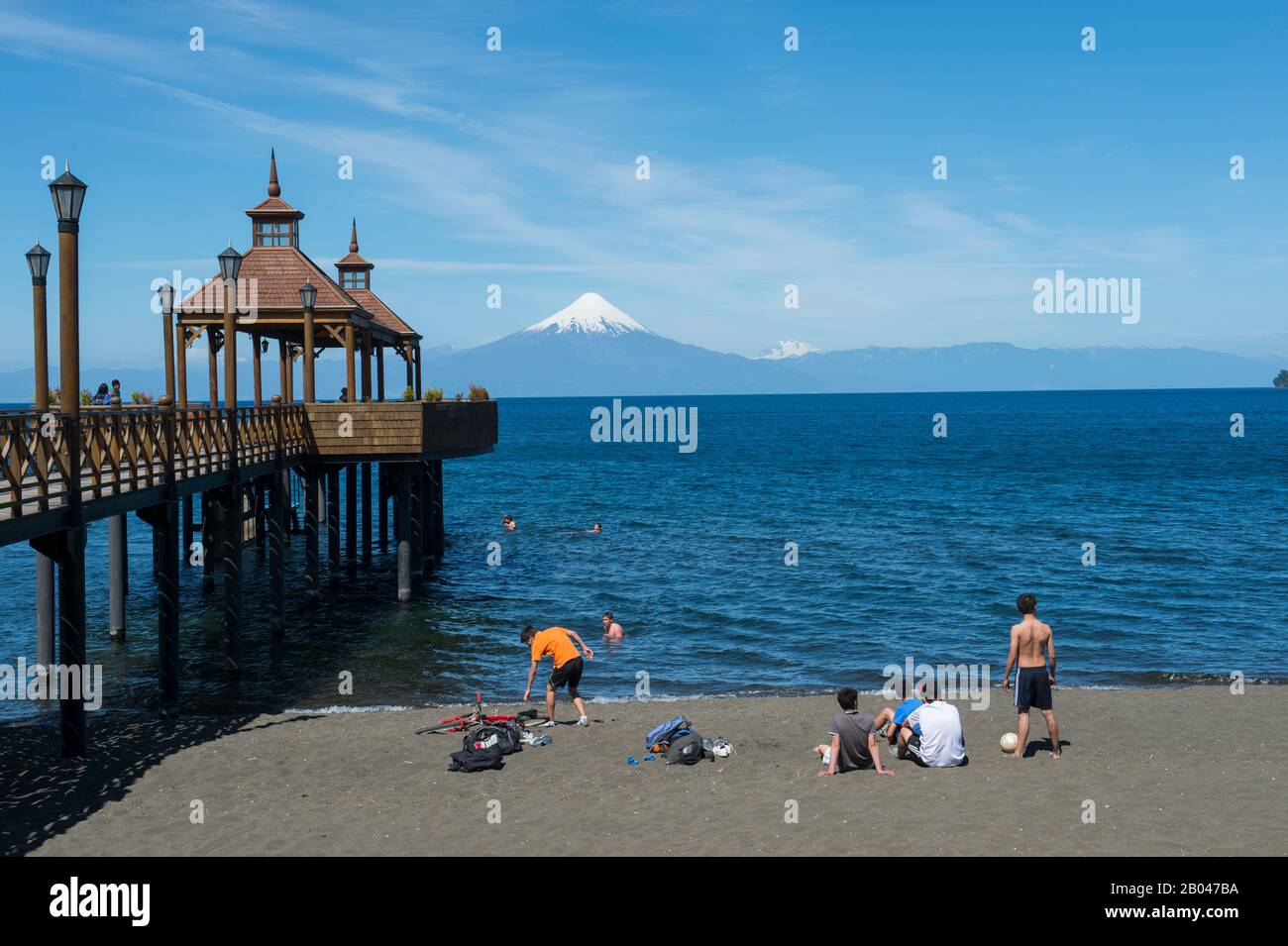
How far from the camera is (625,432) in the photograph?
173875 millimetres

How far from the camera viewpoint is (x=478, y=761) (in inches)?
535

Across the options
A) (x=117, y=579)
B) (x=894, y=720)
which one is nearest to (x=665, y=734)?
(x=894, y=720)

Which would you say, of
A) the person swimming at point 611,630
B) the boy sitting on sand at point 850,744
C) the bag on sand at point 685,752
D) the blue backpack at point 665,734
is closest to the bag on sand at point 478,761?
the blue backpack at point 665,734

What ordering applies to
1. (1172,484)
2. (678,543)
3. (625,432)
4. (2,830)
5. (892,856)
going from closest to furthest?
(892,856) < (2,830) < (678,543) < (1172,484) < (625,432)

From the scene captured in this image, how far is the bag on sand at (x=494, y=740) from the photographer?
13977 mm

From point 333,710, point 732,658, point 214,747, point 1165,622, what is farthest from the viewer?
point 1165,622

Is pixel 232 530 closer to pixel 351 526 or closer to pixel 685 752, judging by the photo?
pixel 685 752

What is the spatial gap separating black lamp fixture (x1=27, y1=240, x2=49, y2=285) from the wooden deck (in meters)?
1.83

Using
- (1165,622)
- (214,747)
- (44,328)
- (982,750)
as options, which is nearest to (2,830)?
(214,747)

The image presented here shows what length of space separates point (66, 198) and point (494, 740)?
26.7 feet

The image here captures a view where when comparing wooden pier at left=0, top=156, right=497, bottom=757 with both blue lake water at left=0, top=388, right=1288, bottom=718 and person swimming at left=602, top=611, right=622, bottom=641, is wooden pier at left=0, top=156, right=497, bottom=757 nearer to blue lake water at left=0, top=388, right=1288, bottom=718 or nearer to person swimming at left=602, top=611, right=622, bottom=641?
blue lake water at left=0, top=388, right=1288, bottom=718

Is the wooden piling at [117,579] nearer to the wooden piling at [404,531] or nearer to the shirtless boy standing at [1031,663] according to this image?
the wooden piling at [404,531]

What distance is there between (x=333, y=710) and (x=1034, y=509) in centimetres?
3971
